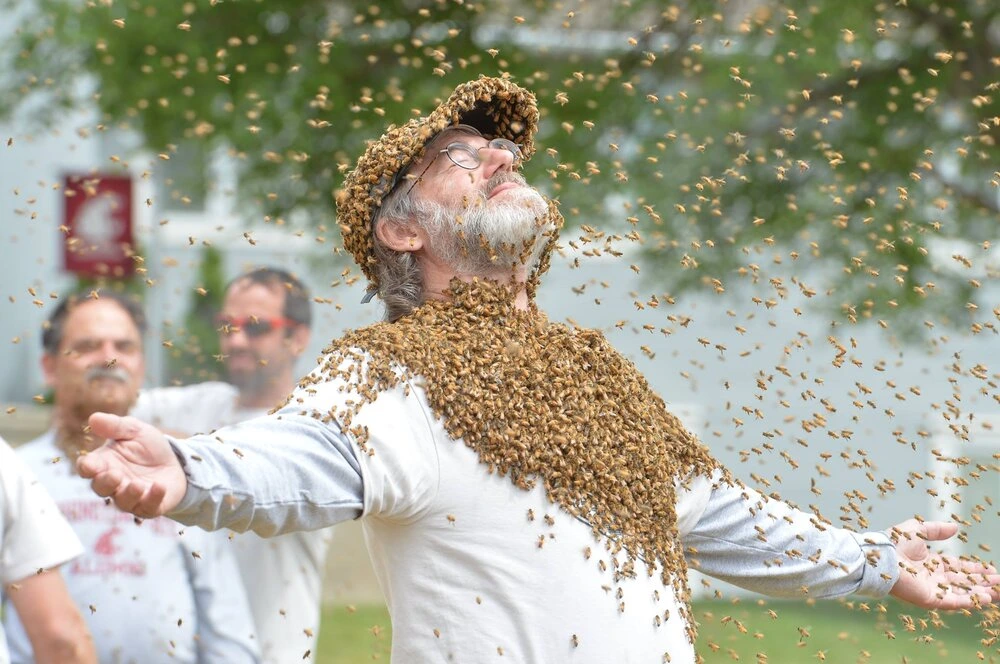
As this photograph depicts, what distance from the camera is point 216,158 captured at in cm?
1074

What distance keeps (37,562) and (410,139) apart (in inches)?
60.7

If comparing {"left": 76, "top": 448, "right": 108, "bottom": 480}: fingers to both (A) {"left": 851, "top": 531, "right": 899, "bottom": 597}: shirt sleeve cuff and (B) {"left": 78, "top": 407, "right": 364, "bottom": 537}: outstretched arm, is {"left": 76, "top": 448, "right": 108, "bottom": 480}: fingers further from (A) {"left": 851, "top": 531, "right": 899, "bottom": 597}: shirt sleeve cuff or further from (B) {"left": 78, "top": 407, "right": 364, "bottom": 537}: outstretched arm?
(A) {"left": 851, "top": 531, "right": 899, "bottom": 597}: shirt sleeve cuff

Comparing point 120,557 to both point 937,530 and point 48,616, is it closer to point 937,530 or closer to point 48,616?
point 48,616

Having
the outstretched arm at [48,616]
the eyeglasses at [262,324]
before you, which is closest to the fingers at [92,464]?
the outstretched arm at [48,616]

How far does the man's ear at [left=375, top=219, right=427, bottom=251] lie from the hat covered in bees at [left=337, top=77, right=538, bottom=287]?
0.04 metres

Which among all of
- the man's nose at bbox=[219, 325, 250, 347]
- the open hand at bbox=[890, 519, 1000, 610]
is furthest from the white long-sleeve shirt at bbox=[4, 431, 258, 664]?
the open hand at bbox=[890, 519, 1000, 610]

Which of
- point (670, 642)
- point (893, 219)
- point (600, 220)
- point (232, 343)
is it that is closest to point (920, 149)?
point (893, 219)

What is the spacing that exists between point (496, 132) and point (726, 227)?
6.95 m

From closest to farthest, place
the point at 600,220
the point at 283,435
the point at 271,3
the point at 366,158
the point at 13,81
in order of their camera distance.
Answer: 1. the point at 283,435
2. the point at 366,158
3. the point at 600,220
4. the point at 271,3
5. the point at 13,81

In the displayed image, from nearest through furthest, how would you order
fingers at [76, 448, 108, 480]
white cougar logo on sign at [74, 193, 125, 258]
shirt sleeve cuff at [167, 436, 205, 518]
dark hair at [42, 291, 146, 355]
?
fingers at [76, 448, 108, 480], shirt sleeve cuff at [167, 436, 205, 518], dark hair at [42, 291, 146, 355], white cougar logo on sign at [74, 193, 125, 258]

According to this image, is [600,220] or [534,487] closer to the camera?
[534,487]

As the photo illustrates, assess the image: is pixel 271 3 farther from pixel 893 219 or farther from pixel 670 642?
pixel 670 642

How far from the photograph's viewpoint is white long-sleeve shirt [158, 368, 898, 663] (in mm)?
2621

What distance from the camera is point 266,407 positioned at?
558 cm
